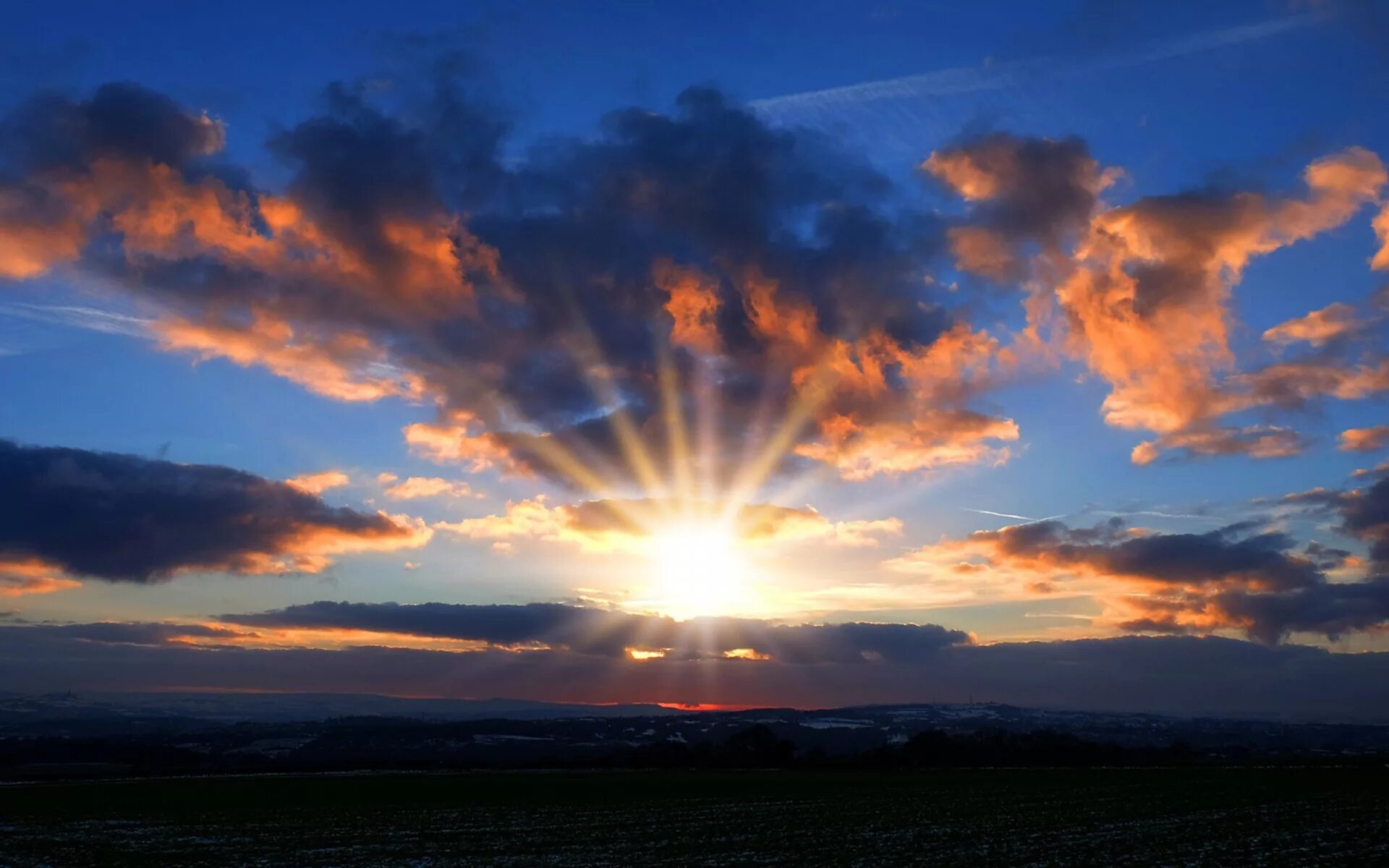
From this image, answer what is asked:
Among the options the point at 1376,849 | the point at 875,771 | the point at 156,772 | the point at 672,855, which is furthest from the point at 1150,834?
the point at 156,772

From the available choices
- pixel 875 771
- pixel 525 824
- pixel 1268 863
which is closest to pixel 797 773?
pixel 875 771

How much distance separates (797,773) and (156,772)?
94.0m

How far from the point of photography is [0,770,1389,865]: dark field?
4378cm

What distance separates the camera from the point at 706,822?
60.7m

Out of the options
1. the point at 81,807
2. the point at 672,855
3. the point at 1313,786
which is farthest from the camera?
the point at 1313,786

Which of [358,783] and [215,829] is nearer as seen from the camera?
[215,829]

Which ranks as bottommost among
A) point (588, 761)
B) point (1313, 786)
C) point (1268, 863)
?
point (588, 761)

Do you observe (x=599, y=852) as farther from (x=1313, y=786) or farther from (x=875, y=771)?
(x=875, y=771)

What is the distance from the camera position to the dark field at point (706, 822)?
4378cm

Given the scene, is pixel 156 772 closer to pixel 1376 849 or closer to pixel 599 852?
pixel 599 852

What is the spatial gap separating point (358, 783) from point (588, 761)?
194 feet

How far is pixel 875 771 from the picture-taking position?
139 meters

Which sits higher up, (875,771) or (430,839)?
(430,839)

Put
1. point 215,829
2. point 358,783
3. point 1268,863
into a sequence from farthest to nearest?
point 358,783 < point 215,829 < point 1268,863
